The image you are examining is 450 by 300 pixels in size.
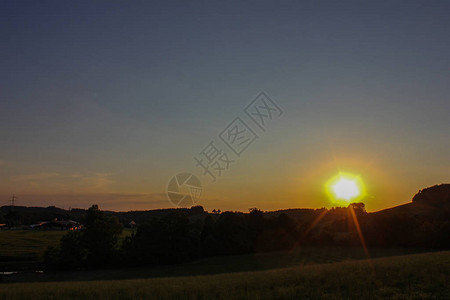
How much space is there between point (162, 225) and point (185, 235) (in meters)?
4.94

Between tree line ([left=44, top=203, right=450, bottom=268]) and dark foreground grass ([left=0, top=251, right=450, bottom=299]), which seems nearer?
dark foreground grass ([left=0, top=251, right=450, bottom=299])

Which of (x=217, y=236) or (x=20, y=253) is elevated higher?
(x=217, y=236)

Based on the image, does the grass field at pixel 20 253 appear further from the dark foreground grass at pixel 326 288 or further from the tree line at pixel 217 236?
the dark foreground grass at pixel 326 288

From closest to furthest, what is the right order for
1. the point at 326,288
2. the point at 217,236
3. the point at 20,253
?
the point at 326,288 → the point at 217,236 → the point at 20,253

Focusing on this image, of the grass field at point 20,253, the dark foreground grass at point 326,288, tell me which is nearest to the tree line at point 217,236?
the grass field at point 20,253

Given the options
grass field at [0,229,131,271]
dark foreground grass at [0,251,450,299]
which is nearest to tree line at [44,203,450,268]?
grass field at [0,229,131,271]

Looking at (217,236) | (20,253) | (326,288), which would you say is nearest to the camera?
(326,288)

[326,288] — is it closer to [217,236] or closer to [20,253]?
[217,236]

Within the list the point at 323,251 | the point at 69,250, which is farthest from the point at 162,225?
the point at 323,251

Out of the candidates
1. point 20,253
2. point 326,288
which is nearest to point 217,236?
point 20,253

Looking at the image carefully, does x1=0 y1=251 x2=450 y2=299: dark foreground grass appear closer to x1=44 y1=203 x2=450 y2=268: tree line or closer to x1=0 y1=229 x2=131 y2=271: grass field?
x1=44 y1=203 x2=450 y2=268: tree line

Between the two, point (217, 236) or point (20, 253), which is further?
point (20, 253)

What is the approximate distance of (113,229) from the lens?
72125mm

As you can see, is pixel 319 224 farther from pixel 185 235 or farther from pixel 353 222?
pixel 185 235
